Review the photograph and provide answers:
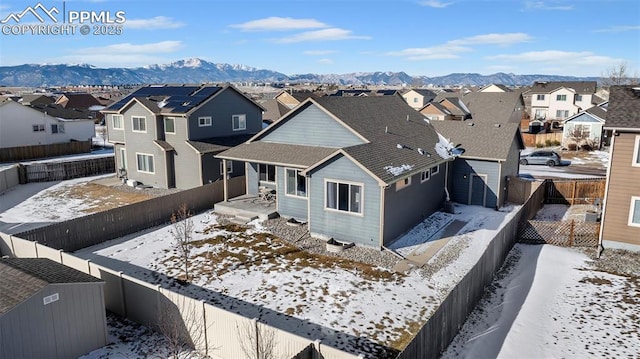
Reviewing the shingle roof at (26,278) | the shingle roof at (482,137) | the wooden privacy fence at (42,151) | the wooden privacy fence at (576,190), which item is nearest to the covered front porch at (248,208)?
the shingle roof at (26,278)

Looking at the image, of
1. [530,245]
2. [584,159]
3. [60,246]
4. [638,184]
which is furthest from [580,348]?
[584,159]

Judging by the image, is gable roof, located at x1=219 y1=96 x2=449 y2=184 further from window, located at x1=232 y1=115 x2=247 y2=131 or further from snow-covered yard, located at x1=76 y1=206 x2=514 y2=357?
window, located at x1=232 y1=115 x2=247 y2=131

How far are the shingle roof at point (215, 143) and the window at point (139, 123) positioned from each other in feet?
13.1

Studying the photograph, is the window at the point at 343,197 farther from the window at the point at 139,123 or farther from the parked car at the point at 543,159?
the parked car at the point at 543,159

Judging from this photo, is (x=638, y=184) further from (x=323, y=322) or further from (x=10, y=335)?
(x=10, y=335)

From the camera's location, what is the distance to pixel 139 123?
3069 centimetres

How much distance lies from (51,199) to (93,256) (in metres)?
12.5

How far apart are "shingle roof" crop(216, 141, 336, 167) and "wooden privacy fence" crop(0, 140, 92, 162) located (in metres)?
28.4

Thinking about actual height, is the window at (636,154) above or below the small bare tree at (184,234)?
above

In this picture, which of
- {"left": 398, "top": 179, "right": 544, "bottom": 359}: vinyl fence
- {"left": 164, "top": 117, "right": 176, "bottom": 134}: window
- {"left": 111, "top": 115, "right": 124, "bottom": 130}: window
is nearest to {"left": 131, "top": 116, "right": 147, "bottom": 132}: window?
{"left": 164, "top": 117, "right": 176, "bottom": 134}: window

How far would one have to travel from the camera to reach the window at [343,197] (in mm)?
19031

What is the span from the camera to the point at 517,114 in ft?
186

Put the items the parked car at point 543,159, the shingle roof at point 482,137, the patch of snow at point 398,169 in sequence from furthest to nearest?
the parked car at point 543,159
the shingle roof at point 482,137
the patch of snow at point 398,169

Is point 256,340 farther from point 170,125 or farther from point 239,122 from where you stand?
point 239,122
